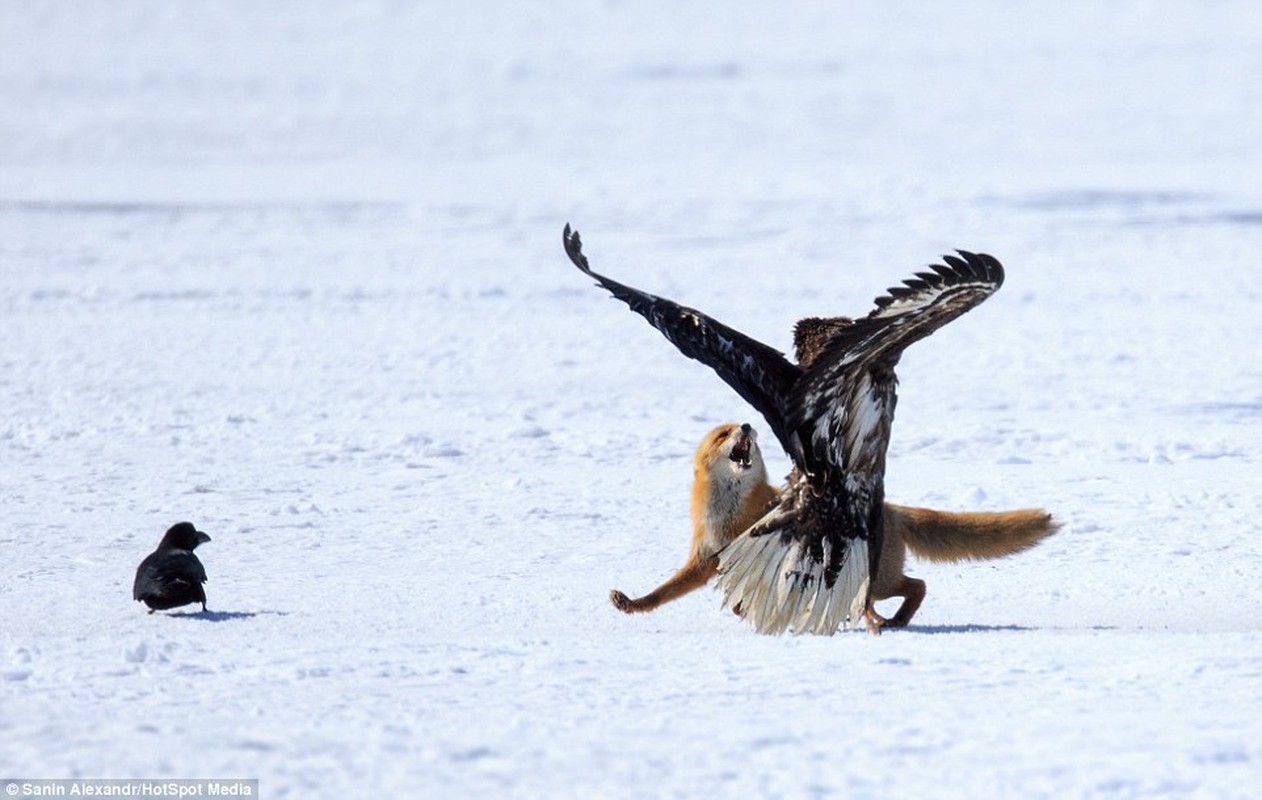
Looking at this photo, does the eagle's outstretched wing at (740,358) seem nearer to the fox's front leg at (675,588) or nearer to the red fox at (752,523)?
the red fox at (752,523)

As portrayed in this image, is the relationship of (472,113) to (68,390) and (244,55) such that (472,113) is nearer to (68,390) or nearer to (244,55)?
(244,55)

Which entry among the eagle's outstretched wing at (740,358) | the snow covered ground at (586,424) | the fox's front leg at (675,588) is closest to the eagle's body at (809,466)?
the eagle's outstretched wing at (740,358)

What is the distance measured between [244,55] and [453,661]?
77.7 ft

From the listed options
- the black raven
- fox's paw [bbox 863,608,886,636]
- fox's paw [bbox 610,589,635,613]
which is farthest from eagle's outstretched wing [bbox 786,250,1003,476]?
the black raven

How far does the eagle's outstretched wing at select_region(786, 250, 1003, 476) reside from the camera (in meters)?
4.36

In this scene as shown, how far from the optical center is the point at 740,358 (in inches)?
188

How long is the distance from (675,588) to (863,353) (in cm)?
103

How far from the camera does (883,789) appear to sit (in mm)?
3439

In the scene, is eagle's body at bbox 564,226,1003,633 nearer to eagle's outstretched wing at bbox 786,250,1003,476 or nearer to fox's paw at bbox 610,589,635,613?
eagle's outstretched wing at bbox 786,250,1003,476

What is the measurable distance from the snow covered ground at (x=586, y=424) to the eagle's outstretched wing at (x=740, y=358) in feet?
2.03

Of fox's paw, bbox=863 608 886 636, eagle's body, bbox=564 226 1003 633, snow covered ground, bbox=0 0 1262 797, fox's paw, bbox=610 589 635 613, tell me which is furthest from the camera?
fox's paw, bbox=610 589 635 613

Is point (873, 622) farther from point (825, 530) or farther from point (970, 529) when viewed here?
point (970, 529)

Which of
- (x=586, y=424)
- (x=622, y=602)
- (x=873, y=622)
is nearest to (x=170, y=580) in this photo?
(x=622, y=602)

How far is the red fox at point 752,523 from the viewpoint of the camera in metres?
5.20
